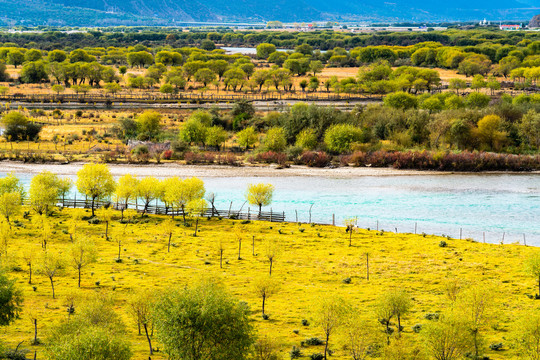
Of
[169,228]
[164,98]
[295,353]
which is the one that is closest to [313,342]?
[295,353]

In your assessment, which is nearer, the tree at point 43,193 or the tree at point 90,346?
the tree at point 90,346

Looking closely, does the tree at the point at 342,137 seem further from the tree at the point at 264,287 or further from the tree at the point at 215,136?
the tree at the point at 264,287

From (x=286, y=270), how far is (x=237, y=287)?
18.3 feet

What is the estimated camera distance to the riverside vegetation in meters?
31.0

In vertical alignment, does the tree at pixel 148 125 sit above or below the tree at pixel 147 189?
above

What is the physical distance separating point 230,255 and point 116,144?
4868 cm

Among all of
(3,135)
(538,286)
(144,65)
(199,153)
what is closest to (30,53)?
(144,65)

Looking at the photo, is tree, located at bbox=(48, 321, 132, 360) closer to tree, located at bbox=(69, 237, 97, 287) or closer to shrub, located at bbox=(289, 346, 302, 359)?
shrub, located at bbox=(289, 346, 302, 359)

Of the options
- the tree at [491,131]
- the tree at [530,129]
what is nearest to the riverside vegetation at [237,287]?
the tree at [491,131]

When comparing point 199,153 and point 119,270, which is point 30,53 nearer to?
point 199,153

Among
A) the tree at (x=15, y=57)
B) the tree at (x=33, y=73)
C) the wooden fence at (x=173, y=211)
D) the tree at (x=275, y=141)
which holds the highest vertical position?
the tree at (x=15, y=57)

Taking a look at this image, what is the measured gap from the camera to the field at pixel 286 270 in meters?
38.1

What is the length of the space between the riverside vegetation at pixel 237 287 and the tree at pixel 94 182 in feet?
0.37

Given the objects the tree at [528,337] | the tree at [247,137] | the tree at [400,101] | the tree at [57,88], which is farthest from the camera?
the tree at [57,88]
